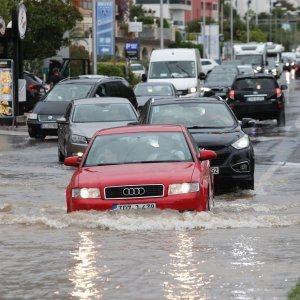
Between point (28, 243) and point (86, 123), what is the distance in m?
13.3

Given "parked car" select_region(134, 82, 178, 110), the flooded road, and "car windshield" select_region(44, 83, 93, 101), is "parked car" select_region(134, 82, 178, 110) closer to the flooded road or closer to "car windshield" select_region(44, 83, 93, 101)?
"car windshield" select_region(44, 83, 93, 101)

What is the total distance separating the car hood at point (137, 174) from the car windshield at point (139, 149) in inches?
→ 11.0

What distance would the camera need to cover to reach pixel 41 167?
25453 mm

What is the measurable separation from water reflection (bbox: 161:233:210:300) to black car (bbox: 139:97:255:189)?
7.11 metres

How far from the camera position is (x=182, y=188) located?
14.4 m

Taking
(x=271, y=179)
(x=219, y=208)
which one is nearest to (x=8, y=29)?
(x=271, y=179)

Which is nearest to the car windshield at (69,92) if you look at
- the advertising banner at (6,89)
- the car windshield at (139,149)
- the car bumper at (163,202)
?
the advertising banner at (6,89)

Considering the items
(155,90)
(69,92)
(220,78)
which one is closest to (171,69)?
(220,78)

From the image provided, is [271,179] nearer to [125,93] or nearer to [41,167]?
[41,167]

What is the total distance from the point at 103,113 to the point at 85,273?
16.3 m

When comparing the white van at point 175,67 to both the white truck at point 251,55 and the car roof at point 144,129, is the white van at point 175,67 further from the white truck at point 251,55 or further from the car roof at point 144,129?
the car roof at point 144,129

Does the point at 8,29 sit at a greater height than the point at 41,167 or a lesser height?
greater

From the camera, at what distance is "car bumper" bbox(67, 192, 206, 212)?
14328 millimetres

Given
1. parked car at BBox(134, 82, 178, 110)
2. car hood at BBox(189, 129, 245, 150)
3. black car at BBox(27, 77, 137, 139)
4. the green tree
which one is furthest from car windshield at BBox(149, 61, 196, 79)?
car hood at BBox(189, 129, 245, 150)
